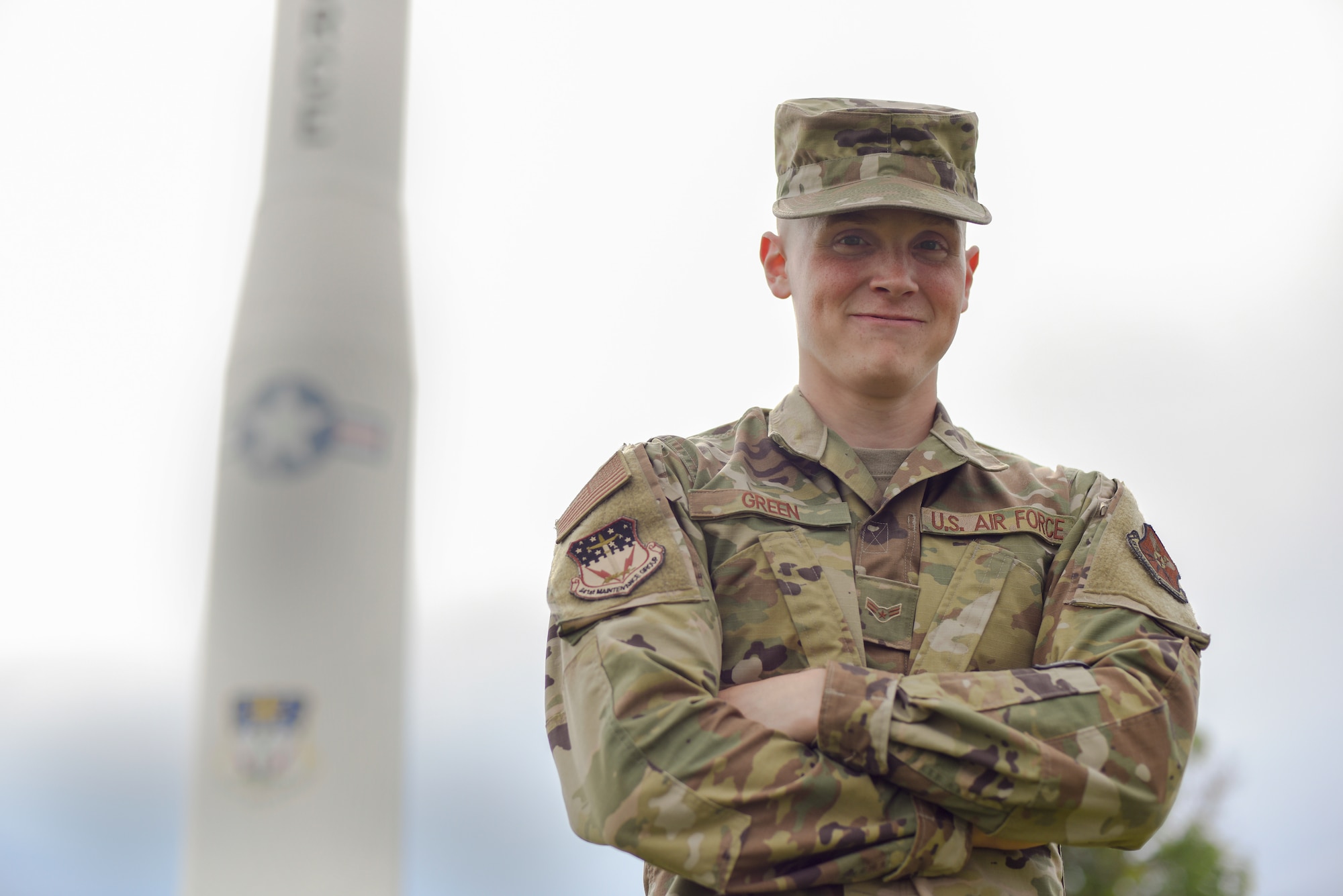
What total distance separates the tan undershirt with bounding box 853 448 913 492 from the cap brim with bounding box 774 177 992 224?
48cm

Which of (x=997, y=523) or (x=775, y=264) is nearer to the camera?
(x=997, y=523)

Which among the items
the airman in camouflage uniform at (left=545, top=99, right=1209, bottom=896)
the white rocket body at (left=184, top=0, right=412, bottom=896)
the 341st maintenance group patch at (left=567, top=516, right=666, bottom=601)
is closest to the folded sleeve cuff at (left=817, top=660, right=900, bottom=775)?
the airman in camouflage uniform at (left=545, top=99, right=1209, bottom=896)

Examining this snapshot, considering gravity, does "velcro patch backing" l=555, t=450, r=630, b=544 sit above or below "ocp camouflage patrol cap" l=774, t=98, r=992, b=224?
below

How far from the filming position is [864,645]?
190 cm

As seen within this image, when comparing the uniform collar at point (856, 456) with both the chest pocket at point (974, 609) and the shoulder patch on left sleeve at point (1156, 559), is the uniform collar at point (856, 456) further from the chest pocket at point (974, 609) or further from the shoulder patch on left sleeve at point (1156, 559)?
the shoulder patch on left sleeve at point (1156, 559)

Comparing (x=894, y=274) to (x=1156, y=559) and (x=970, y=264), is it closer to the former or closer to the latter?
(x=970, y=264)

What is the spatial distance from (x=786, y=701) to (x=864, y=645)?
0.80ft

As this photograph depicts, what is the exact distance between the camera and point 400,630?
5980 millimetres

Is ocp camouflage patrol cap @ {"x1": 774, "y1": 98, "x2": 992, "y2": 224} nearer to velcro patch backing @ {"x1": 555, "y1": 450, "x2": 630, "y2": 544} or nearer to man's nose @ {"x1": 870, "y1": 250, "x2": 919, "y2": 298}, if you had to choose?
man's nose @ {"x1": 870, "y1": 250, "x2": 919, "y2": 298}

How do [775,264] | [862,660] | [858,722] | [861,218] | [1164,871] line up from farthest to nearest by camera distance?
[1164,871] < [775,264] < [861,218] < [862,660] < [858,722]

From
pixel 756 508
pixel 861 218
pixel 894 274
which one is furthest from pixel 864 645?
pixel 861 218

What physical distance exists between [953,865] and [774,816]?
0.29 m

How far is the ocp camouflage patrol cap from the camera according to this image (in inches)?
82.0

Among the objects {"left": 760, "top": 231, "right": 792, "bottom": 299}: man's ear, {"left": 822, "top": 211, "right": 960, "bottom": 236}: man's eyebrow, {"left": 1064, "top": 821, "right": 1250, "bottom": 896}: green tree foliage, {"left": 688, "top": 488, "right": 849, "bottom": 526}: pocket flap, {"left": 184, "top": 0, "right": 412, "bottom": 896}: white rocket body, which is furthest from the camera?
{"left": 1064, "top": 821, "right": 1250, "bottom": 896}: green tree foliage
